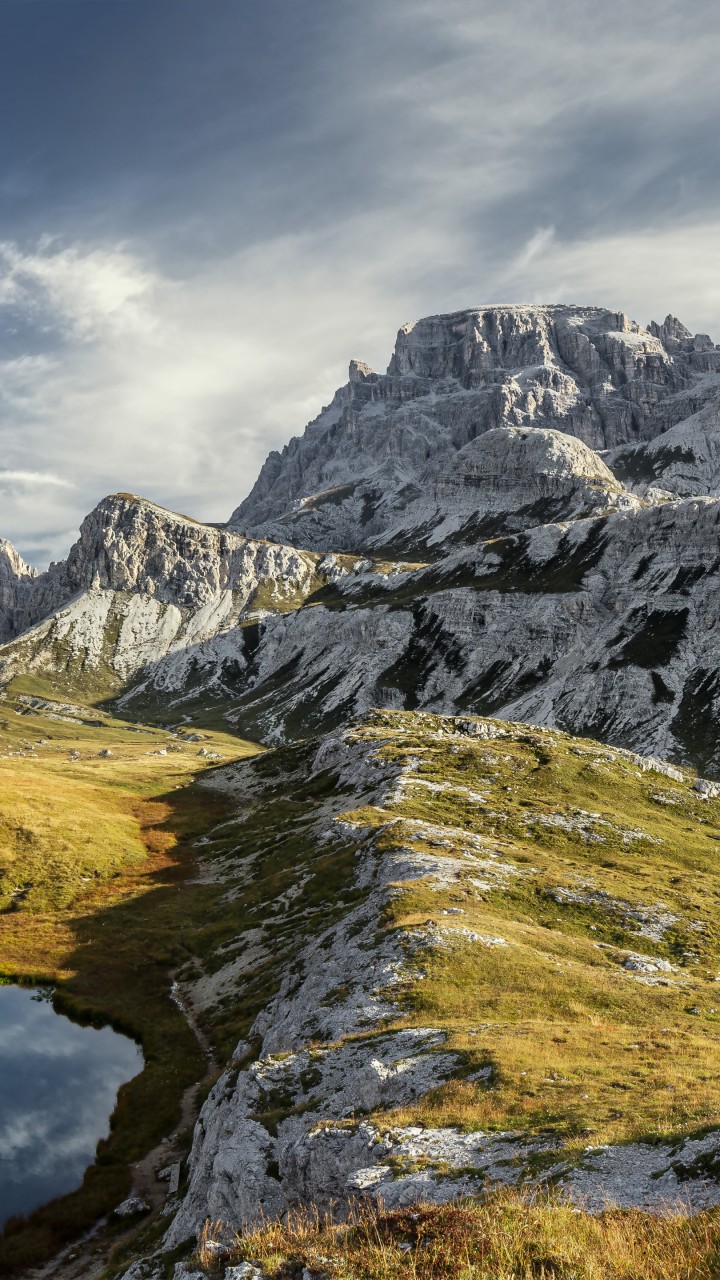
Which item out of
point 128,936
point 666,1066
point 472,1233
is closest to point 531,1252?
point 472,1233

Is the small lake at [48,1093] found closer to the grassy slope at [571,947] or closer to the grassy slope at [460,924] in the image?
the grassy slope at [460,924]

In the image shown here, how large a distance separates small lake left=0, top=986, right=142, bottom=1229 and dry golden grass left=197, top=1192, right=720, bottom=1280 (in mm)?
32830

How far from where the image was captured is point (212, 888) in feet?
283

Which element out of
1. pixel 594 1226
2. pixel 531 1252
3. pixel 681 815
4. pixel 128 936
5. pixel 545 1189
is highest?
pixel 531 1252

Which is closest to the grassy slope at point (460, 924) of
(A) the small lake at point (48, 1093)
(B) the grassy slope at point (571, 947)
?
(B) the grassy slope at point (571, 947)

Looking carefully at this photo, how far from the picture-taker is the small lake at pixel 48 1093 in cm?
3819

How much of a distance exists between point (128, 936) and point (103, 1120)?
3001 centimetres

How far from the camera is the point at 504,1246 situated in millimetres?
10281

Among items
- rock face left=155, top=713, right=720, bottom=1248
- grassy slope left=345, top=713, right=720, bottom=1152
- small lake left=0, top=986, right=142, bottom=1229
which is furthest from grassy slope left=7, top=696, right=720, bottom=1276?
small lake left=0, top=986, right=142, bottom=1229

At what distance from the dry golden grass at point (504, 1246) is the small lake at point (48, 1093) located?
32830 millimetres

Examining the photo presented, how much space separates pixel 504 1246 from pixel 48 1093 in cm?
4902

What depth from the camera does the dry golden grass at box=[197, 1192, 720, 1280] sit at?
9734mm

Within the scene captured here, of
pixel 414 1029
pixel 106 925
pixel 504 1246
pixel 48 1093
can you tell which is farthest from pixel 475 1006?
pixel 106 925

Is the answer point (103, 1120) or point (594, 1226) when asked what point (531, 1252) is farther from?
point (103, 1120)
